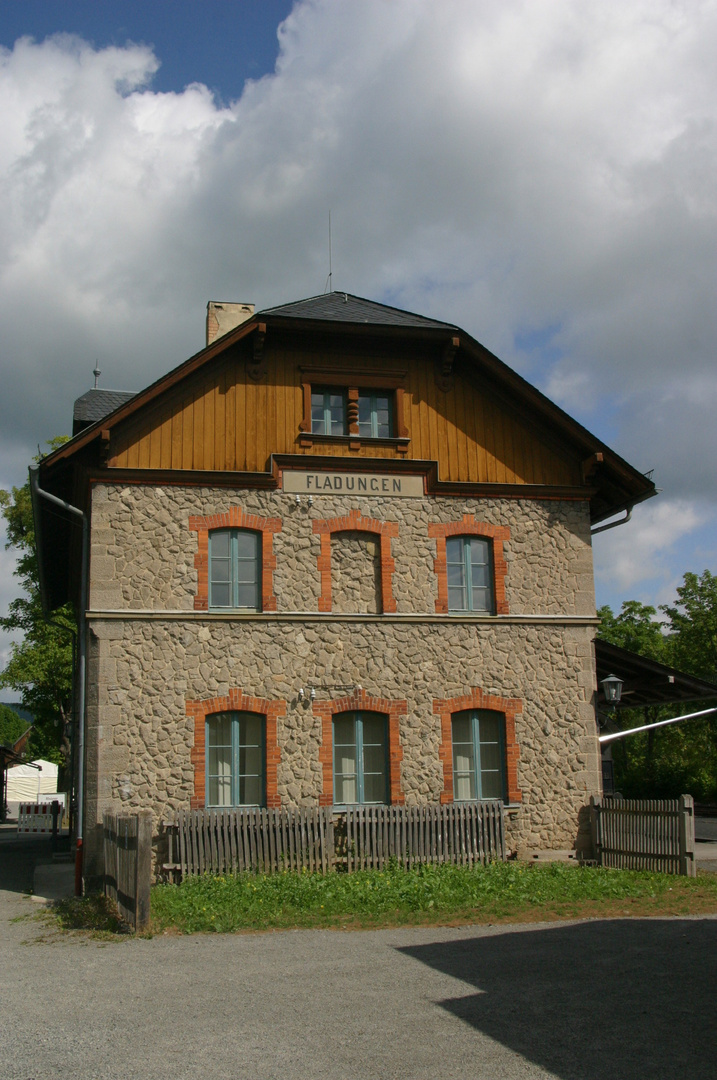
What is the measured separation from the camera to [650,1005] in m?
7.41

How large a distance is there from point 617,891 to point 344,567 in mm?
6255

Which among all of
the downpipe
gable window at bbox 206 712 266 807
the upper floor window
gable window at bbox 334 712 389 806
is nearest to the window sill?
the upper floor window

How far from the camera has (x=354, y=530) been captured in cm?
1625

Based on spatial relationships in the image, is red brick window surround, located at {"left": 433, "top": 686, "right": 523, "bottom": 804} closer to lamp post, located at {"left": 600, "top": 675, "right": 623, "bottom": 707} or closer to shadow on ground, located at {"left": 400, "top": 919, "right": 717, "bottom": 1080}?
lamp post, located at {"left": 600, "top": 675, "right": 623, "bottom": 707}

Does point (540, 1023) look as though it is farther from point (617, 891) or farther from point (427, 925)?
point (617, 891)

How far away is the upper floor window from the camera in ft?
54.2

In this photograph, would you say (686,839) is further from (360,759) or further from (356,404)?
(356,404)

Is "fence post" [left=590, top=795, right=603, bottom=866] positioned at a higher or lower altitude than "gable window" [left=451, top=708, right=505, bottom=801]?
lower

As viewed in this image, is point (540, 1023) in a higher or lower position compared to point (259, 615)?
lower

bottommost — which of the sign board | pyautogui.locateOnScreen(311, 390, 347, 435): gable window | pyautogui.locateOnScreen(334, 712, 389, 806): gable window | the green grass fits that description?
the green grass

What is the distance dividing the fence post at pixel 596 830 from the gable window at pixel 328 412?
7.22 m

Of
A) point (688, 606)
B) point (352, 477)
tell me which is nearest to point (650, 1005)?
point (352, 477)

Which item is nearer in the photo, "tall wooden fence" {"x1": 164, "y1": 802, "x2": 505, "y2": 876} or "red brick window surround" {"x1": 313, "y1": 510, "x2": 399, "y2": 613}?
"tall wooden fence" {"x1": 164, "y1": 802, "x2": 505, "y2": 876}

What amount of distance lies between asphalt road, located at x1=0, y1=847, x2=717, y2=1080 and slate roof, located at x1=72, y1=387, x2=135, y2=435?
9.42m
